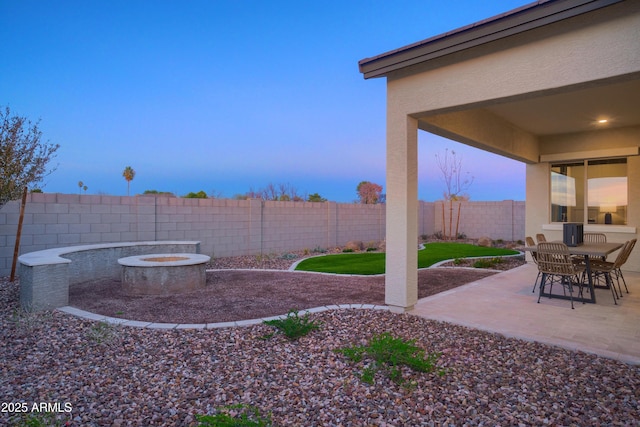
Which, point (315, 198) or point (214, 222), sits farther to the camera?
point (315, 198)

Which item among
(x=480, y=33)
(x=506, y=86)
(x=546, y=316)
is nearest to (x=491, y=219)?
(x=546, y=316)

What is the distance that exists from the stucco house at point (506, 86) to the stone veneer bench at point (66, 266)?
180 inches

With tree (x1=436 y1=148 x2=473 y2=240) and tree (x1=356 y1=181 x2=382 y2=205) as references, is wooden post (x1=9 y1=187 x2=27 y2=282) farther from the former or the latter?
tree (x1=356 y1=181 x2=382 y2=205)

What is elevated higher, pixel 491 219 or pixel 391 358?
pixel 491 219

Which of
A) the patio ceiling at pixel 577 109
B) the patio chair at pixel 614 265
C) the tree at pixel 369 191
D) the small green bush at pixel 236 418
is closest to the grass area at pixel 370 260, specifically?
the patio chair at pixel 614 265

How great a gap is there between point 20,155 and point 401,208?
6712mm

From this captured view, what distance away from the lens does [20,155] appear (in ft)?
21.3

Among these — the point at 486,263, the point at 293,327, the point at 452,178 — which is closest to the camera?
the point at 293,327

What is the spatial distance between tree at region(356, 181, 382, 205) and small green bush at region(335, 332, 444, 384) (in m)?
21.4

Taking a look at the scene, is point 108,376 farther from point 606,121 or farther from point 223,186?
point 223,186

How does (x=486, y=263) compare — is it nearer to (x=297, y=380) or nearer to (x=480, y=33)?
(x=480, y=33)

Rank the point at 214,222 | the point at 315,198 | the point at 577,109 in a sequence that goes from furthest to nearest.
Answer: the point at 315,198 → the point at 214,222 → the point at 577,109

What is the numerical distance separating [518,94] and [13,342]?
19.8ft

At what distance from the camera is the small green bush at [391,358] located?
301 centimetres
